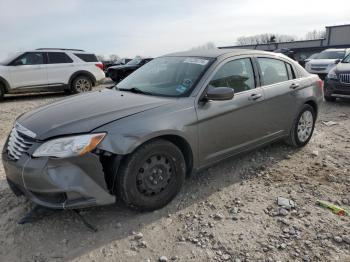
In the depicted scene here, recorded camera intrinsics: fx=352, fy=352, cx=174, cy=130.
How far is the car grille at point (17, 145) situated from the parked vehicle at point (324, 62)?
14.1 meters

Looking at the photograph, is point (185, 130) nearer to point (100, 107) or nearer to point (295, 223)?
point (100, 107)

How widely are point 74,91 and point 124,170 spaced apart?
1043cm

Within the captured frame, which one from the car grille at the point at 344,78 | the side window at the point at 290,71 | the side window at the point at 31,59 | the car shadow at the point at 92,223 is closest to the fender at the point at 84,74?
the side window at the point at 31,59

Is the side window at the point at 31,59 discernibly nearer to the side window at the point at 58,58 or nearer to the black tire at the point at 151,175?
the side window at the point at 58,58

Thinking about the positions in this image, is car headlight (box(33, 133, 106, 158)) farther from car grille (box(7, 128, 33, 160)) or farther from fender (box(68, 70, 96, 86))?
fender (box(68, 70, 96, 86))

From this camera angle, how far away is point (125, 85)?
459 cm

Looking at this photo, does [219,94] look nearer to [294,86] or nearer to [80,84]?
[294,86]

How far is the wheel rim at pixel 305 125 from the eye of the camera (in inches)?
215

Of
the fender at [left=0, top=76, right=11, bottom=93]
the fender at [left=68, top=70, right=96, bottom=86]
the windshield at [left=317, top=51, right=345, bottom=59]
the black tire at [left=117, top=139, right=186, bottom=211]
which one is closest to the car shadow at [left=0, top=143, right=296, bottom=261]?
the black tire at [left=117, top=139, right=186, bottom=211]

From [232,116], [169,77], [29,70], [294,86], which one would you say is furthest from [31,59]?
[232,116]

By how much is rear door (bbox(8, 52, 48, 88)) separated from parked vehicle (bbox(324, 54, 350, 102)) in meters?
9.09

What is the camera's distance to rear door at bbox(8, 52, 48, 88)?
1170cm

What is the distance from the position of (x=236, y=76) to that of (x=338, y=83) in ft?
20.2

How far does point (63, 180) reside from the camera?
3049 mm
